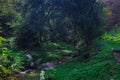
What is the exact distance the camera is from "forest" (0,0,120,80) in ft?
52.7

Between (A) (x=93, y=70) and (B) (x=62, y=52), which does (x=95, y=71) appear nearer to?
(A) (x=93, y=70)

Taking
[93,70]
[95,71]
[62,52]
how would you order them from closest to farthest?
[95,71], [93,70], [62,52]

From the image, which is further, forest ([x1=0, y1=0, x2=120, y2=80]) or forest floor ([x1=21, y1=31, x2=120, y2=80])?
forest ([x1=0, y1=0, x2=120, y2=80])

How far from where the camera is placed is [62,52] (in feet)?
85.6

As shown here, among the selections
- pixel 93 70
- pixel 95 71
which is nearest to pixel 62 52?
pixel 93 70

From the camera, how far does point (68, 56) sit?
80.9 feet

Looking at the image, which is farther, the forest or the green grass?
the forest

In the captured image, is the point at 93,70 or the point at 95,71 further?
the point at 93,70

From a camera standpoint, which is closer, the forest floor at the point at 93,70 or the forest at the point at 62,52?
the forest floor at the point at 93,70

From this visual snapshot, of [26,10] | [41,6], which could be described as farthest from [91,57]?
[26,10]

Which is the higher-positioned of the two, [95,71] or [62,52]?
[95,71]

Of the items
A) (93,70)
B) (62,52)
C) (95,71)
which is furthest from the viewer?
(62,52)

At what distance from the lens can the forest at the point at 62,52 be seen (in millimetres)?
16078

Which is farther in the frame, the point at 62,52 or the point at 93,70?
the point at 62,52
